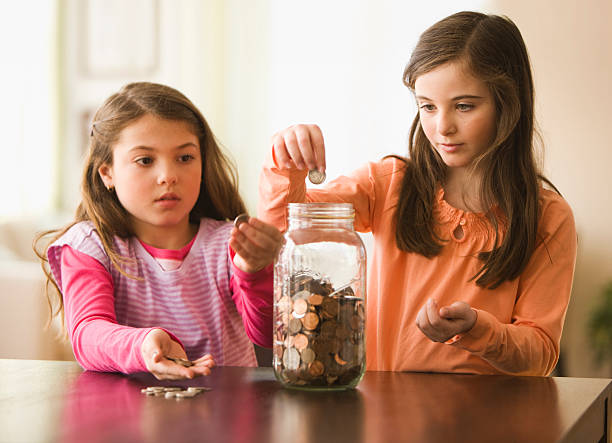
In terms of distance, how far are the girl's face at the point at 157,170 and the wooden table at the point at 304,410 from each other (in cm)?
40

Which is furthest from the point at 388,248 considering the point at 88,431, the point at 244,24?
the point at 244,24

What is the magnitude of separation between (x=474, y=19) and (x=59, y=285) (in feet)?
2.79

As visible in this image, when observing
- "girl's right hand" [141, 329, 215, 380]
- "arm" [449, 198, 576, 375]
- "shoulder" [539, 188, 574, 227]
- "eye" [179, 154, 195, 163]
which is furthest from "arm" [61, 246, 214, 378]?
"shoulder" [539, 188, 574, 227]

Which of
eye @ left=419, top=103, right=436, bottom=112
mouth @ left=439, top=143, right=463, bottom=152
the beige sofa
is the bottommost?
the beige sofa

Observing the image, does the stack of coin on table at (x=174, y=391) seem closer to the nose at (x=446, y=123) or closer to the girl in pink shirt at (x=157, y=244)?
the girl in pink shirt at (x=157, y=244)

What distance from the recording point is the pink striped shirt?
3.92 feet

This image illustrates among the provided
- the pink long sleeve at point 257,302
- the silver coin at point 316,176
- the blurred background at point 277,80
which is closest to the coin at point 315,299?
the silver coin at point 316,176

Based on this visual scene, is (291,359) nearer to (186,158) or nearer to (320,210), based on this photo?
(320,210)

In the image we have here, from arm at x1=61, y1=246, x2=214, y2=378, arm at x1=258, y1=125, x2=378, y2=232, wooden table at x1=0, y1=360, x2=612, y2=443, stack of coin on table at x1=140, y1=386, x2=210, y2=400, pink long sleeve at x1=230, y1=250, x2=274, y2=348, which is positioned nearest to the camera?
wooden table at x1=0, y1=360, x2=612, y2=443

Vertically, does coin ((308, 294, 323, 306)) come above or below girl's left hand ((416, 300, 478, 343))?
above

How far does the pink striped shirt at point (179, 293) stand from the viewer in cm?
119

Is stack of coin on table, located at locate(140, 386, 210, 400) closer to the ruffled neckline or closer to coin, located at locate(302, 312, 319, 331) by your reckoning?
coin, located at locate(302, 312, 319, 331)

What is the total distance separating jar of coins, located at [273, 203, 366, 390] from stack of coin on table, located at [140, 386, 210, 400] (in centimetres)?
9

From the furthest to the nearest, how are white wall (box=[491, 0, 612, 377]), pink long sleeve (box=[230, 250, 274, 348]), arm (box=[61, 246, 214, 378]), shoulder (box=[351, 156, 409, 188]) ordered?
white wall (box=[491, 0, 612, 377]) → shoulder (box=[351, 156, 409, 188]) → pink long sleeve (box=[230, 250, 274, 348]) → arm (box=[61, 246, 214, 378])
